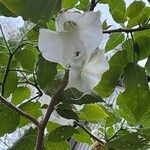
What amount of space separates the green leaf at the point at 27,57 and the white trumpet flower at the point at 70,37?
22 centimetres

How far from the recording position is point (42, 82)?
51 centimetres

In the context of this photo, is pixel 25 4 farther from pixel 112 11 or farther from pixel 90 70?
pixel 112 11

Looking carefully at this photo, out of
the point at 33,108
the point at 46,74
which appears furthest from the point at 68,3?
the point at 33,108

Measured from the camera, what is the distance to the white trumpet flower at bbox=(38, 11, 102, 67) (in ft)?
1.14

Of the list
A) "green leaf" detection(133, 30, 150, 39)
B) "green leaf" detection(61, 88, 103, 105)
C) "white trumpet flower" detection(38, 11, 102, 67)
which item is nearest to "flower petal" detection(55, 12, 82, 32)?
"white trumpet flower" detection(38, 11, 102, 67)

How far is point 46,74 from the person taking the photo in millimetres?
511

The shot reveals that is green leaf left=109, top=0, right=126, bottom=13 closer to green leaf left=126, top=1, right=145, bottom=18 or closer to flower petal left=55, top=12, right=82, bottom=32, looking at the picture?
green leaf left=126, top=1, right=145, bottom=18

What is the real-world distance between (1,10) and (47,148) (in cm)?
24

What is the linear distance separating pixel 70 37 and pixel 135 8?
A: 0.20 meters

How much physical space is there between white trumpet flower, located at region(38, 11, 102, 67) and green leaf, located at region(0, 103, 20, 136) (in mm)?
232

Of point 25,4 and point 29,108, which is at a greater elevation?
point 25,4

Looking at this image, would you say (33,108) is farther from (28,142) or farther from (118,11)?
(118,11)

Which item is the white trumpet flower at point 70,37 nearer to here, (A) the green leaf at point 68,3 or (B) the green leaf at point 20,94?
(A) the green leaf at point 68,3

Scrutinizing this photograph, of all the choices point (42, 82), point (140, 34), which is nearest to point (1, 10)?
point (42, 82)
